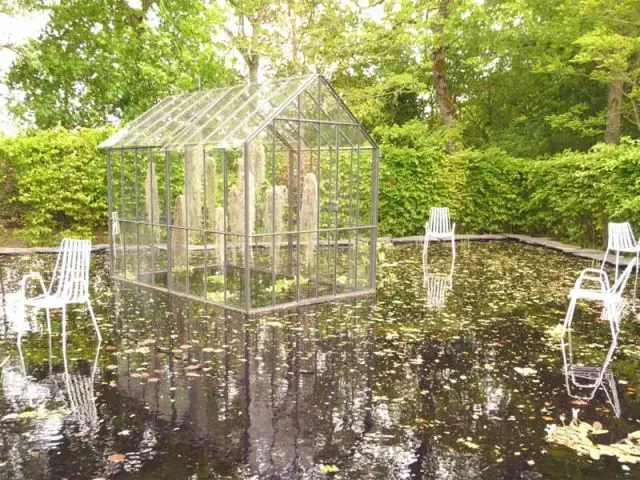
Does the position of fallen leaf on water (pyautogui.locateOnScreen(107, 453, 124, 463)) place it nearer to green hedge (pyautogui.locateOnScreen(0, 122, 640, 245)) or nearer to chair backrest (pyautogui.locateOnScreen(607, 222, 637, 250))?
chair backrest (pyautogui.locateOnScreen(607, 222, 637, 250))

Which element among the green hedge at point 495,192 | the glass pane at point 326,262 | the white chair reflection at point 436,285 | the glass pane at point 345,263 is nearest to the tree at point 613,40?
the green hedge at point 495,192

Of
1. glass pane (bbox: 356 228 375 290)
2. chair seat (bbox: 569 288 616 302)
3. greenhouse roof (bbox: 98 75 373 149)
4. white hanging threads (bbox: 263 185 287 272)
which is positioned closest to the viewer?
chair seat (bbox: 569 288 616 302)

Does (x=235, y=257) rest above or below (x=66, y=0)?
below

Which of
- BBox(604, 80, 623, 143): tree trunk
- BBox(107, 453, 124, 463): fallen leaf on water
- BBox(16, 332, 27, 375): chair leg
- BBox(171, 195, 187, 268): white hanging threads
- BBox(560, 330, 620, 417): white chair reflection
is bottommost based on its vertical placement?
BBox(107, 453, 124, 463): fallen leaf on water

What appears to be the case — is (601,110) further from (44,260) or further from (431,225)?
(44,260)

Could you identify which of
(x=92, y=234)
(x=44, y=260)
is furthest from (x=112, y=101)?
(x=44, y=260)

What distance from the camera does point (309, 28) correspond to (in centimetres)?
1580

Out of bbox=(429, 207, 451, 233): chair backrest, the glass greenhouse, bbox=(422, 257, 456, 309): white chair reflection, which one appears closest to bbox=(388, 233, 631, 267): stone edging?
bbox=(429, 207, 451, 233): chair backrest

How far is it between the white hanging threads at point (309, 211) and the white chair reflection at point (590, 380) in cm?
349

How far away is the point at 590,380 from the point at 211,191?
196 inches

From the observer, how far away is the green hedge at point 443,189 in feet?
39.4

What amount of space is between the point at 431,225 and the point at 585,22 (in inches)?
329

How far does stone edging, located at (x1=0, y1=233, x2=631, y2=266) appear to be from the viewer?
37.6ft

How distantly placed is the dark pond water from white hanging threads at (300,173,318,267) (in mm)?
1023
